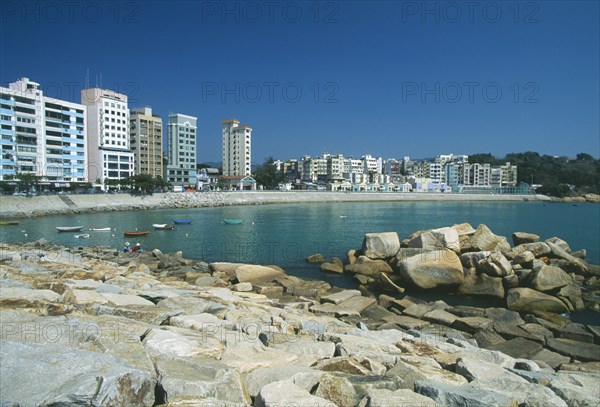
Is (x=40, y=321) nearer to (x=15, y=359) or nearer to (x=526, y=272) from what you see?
(x=15, y=359)

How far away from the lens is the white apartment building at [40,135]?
6800cm

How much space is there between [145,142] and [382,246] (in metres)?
A: 91.1

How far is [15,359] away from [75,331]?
4.34ft

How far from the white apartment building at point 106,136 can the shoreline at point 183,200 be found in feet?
41.4

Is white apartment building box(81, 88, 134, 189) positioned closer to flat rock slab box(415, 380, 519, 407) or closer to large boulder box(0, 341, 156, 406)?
large boulder box(0, 341, 156, 406)

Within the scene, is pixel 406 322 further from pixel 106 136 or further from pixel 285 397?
pixel 106 136

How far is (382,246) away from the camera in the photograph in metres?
22.5

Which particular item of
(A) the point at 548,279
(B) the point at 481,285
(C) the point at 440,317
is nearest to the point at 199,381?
(C) the point at 440,317

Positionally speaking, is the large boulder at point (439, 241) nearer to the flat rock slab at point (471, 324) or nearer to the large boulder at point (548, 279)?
the large boulder at point (548, 279)

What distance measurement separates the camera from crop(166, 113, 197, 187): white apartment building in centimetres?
11288

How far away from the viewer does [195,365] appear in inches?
234

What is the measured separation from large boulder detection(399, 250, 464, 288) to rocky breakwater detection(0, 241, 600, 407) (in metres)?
4.68

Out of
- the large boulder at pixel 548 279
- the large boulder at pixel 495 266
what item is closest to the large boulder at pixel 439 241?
the large boulder at pixel 495 266

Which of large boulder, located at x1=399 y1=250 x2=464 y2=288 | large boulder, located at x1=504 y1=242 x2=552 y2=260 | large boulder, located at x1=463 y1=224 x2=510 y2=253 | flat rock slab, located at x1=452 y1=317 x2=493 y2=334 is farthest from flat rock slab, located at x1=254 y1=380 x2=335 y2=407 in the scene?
large boulder, located at x1=504 y1=242 x2=552 y2=260
